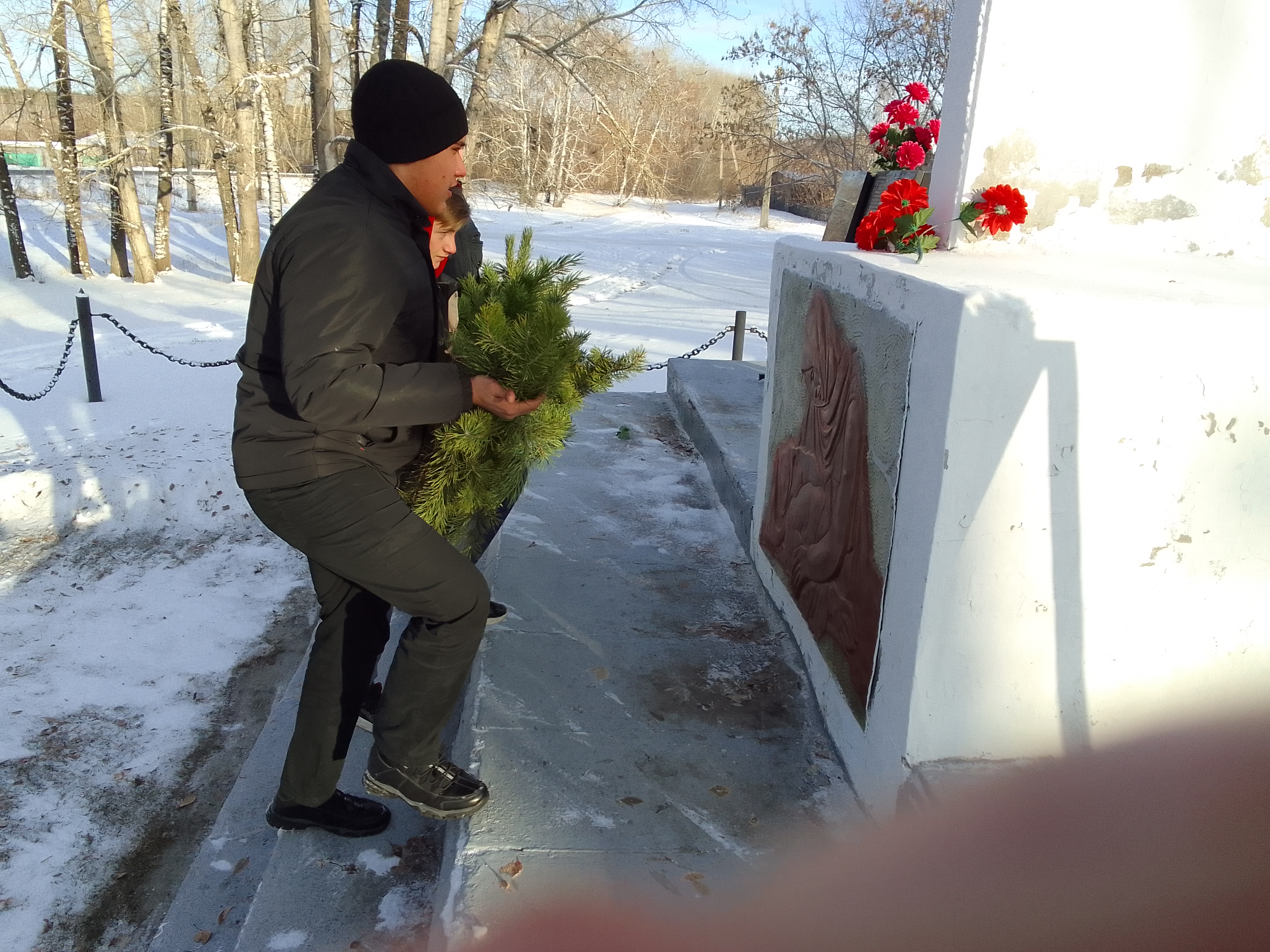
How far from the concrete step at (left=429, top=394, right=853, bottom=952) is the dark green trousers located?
342 millimetres

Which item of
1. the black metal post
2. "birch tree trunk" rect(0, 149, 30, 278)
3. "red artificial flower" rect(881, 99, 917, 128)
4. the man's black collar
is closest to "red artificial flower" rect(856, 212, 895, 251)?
the man's black collar

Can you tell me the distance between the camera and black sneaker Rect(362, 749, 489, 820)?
2.37m

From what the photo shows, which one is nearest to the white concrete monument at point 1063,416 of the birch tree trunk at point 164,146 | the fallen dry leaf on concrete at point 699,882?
the fallen dry leaf on concrete at point 699,882

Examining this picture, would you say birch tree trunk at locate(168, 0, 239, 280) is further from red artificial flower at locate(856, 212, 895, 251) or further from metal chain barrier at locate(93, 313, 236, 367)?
red artificial flower at locate(856, 212, 895, 251)

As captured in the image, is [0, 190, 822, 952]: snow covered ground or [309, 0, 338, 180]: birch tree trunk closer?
[0, 190, 822, 952]: snow covered ground

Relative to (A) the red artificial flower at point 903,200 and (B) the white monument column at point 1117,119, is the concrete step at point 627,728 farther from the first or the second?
(B) the white monument column at point 1117,119

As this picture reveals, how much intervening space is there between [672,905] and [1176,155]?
2.63m

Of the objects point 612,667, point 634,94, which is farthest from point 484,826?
point 634,94

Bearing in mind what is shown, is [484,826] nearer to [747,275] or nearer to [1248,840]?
[1248,840]

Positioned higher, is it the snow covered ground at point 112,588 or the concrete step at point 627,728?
the concrete step at point 627,728

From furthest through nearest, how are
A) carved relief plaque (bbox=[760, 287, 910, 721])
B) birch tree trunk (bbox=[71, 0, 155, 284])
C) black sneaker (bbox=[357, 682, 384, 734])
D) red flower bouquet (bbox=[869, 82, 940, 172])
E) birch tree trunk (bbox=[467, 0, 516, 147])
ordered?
birch tree trunk (bbox=[71, 0, 155, 284]) < birch tree trunk (bbox=[467, 0, 516, 147]) < red flower bouquet (bbox=[869, 82, 940, 172]) < black sneaker (bbox=[357, 682, 384, 734]) < carved relief plaque (bbox=[760, 287, 910, 721])

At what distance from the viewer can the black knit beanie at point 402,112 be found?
2111 mm

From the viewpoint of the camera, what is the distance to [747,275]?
76.2 ft

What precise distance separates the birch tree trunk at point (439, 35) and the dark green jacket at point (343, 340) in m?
15.8
